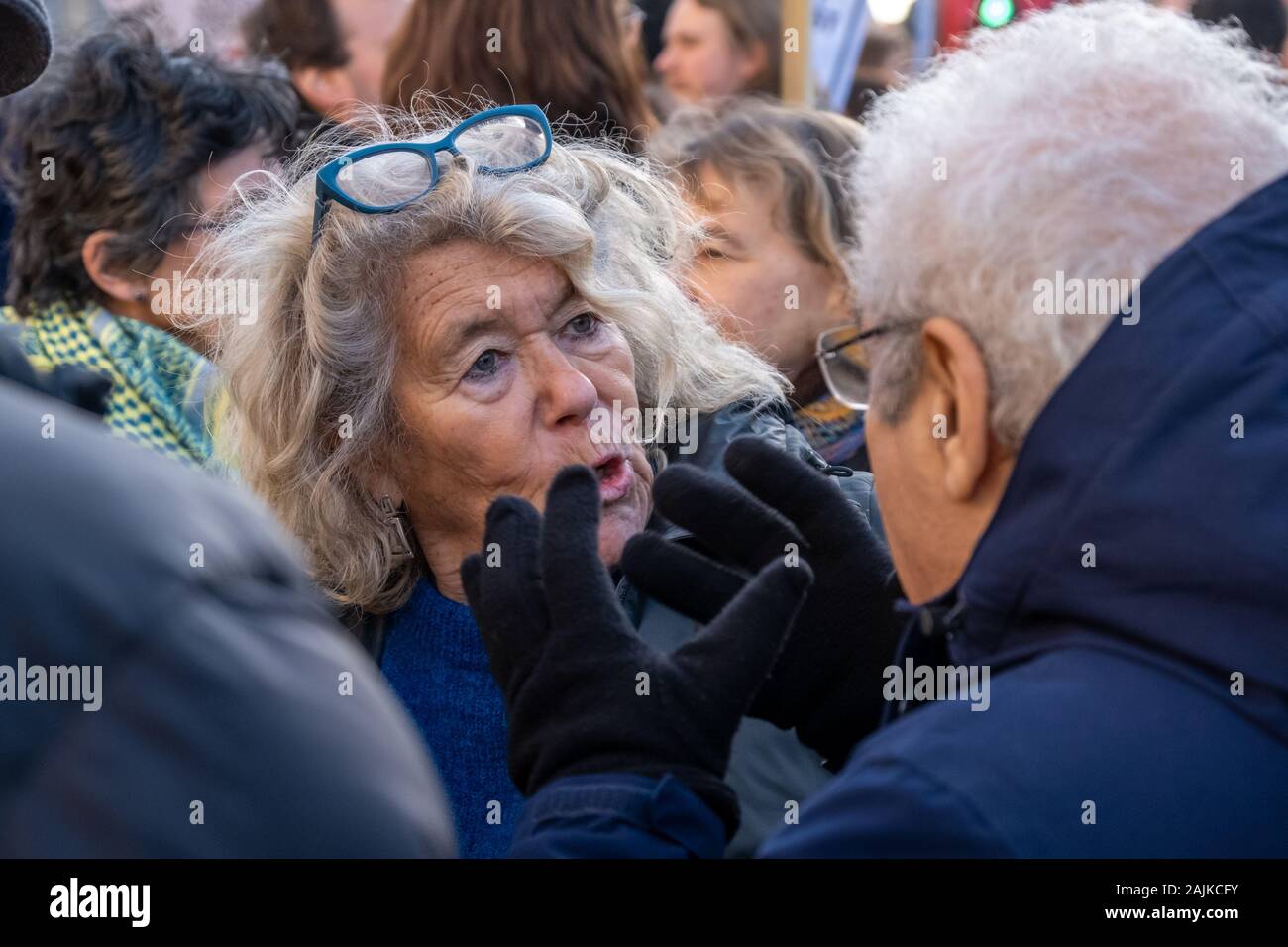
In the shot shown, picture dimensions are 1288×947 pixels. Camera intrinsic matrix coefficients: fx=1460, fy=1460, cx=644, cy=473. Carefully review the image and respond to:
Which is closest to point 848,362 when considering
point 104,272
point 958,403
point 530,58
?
point 958,403

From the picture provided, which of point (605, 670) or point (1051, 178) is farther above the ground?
point (1051, 178)

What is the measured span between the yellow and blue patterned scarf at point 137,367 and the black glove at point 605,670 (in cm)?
185

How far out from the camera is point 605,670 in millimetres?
1538

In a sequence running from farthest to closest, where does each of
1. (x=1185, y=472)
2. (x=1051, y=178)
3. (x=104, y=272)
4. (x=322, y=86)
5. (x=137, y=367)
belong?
(x=322, y=86)
(x=104, y=272)
(x=137, y=367)
(x=1051, y=178)
(x=1185, y=472)

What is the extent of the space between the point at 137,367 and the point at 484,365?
120cm

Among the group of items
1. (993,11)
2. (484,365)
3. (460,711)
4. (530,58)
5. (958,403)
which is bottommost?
(460,711)

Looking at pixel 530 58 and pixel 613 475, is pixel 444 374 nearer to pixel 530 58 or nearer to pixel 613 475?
pixel 613 475

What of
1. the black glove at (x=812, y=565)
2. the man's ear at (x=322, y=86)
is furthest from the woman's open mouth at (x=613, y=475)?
the man's ear at (x=322, y=86)

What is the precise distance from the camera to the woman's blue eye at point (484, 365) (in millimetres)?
2639

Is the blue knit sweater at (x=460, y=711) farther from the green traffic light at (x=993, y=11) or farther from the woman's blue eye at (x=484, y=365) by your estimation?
the green traffic light at (x=993, y=11)

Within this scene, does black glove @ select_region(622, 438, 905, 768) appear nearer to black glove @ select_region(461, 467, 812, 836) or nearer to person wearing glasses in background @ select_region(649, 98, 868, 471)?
black glove @ select_region(461, 467, 812, 836)
